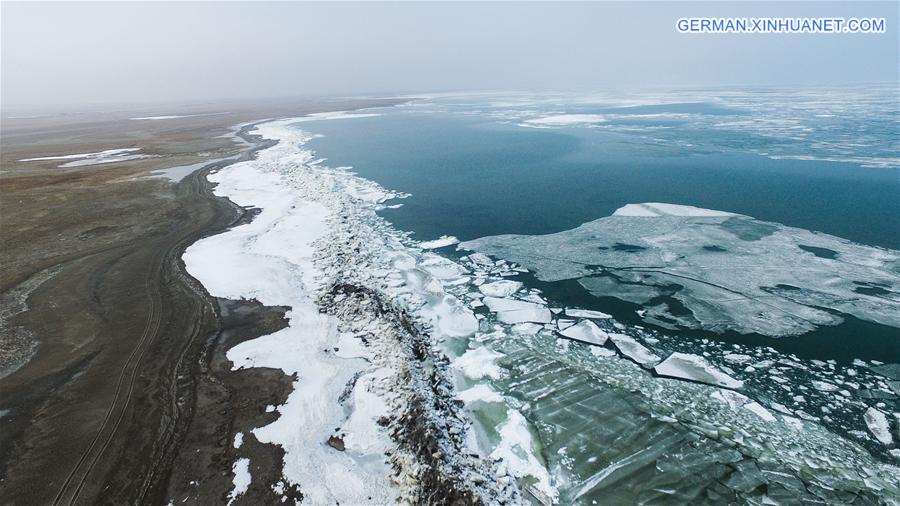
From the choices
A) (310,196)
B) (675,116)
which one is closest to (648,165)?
(310,196)

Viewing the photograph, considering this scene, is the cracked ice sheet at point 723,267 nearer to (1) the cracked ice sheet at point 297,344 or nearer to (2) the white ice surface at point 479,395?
(2) the white ice surface at point 479,395

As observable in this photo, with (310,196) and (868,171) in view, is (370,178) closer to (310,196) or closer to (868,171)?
(310,196)

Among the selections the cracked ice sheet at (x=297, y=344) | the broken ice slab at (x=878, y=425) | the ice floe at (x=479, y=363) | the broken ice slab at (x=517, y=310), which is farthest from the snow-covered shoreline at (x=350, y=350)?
the broken ice slab at (x=878, y=425)

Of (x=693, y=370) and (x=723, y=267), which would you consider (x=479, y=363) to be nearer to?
(x=693, y=370)

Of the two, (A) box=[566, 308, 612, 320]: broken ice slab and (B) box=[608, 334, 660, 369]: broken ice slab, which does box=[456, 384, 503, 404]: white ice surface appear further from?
(A) box=[566, 308, 612, 320]: broken ice slab

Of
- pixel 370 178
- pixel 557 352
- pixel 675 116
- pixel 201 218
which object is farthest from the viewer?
pixel 675 116

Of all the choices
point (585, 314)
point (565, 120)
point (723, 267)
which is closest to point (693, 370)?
point (585, 314)
